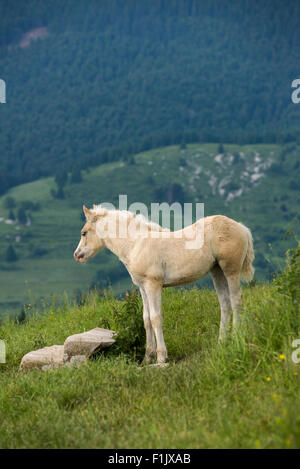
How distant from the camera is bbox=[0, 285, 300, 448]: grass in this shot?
254 inches

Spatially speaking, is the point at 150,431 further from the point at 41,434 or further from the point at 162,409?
the point at 41,434

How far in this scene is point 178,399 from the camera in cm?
802

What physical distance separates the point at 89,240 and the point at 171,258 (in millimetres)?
1762

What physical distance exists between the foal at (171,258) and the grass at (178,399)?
82 cm

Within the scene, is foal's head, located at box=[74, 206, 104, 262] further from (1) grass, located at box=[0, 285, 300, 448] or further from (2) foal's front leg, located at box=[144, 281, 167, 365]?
(1) grass, located at box=[0, 285, 300, 448]

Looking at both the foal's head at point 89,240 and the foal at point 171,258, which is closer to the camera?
the foal at point 171,258

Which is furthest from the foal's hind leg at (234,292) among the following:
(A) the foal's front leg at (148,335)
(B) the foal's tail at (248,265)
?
(A) the foal's front leg at (148,335)

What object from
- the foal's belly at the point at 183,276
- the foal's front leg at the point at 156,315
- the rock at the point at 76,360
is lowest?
the rock at the point at 76,360

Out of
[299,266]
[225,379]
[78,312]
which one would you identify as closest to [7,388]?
[225,379]

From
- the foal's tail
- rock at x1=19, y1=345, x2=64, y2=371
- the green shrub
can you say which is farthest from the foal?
A: rock at x1=19, y1=345, x2=64, y2=371

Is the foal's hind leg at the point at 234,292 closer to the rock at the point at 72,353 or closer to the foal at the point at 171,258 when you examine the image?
the foal at the point at 171,258

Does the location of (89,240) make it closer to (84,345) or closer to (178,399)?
(84,345)

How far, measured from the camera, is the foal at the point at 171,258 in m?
10.4

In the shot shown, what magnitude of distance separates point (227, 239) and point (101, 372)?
3.12m
